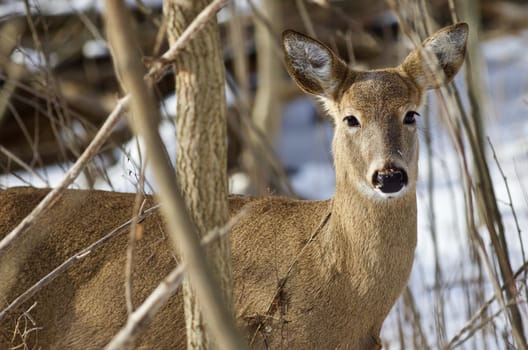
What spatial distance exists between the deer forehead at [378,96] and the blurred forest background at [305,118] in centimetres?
→ 27

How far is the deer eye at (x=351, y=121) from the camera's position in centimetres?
425

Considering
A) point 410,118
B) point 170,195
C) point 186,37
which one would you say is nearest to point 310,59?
point 410,118

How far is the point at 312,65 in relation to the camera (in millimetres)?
4406

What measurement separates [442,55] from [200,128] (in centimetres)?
191

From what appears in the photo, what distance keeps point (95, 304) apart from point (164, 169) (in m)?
2.25

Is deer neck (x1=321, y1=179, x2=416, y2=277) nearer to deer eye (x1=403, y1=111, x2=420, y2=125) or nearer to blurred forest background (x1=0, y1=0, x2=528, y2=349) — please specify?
deer eye (x1=403, y1=111, x2=420, y2=125)

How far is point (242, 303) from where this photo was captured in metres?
4.01

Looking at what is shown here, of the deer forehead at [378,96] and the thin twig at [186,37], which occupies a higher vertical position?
the deer forehead at [378,96]

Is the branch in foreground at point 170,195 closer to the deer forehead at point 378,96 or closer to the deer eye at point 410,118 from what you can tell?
the deer forehead at point 378,96

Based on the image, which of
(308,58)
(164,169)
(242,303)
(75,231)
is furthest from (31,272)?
(164,169)

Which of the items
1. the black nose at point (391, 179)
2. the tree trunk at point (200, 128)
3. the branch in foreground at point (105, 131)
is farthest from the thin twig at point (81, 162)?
the black nose at point (391, 179)

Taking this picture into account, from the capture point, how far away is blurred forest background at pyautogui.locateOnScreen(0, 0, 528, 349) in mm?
5148

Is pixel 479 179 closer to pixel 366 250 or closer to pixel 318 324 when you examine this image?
pixel 366 250

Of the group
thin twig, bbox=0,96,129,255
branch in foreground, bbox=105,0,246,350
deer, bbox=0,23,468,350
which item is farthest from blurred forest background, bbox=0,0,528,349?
branch in foreground, bbox=105,0,246,350
